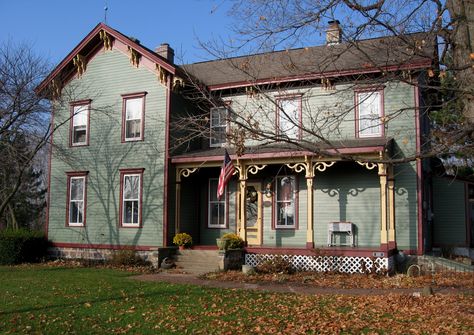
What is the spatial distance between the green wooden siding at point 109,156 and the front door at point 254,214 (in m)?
3.37

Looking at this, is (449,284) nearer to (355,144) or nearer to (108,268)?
(355,144)

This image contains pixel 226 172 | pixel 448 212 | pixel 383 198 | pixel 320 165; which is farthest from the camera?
pixel 448 212

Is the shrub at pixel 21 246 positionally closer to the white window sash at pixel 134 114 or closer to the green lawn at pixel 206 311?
the white window sash at pixel 134 114

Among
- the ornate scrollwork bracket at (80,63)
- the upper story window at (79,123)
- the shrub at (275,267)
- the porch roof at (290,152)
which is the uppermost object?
the ornate scrollwork bracket at (80,63)

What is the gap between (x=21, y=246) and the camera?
65.7 feet

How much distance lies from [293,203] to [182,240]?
14.2 feet

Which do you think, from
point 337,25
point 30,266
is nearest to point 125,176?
point 30,266

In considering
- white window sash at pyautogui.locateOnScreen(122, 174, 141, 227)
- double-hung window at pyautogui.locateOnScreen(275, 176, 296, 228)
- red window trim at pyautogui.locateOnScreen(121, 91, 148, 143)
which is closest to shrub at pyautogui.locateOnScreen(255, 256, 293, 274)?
double-hung window at pyautogui.locateOnScreen(275, 176, 296, 228)

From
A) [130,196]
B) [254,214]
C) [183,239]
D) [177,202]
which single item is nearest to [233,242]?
[183,239]

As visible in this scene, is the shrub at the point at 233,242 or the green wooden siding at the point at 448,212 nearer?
the shrub at the point at 233,242

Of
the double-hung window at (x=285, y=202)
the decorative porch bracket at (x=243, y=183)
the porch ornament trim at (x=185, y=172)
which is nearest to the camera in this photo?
the decorative porch bracket at (x=243, y=183)

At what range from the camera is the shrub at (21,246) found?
1983 cm

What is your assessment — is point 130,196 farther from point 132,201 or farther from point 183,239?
point 183,239

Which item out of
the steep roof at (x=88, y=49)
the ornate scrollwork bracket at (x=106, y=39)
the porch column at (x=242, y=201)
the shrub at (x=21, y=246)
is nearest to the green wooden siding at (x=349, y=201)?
the porch column at (x=242, y=201)
